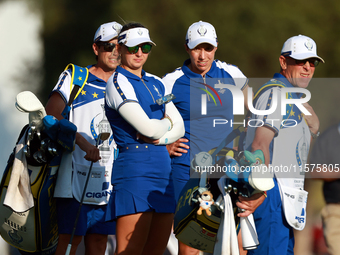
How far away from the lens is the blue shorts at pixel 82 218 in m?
4.84

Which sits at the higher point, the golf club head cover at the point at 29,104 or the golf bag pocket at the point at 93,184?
the golf club head cover at the point at 29,104

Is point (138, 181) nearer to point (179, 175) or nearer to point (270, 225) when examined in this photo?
point (270, 225)

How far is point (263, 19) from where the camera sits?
7.79 m

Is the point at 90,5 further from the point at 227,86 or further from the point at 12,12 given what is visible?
the point at 227,86

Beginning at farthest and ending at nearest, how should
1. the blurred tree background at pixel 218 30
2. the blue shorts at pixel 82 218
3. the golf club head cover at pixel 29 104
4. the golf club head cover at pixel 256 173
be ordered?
1. the blurred tree background at pixel 218 30
2. the blue shorts at pixel 82 218
3. the golf club head cover at pixel 29 104
4. the golf club head cover at pixel 256 173

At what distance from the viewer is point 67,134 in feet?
14.1

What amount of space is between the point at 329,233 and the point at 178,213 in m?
1.63

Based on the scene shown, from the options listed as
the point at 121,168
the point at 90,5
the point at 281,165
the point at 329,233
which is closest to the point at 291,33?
the point at 90,5

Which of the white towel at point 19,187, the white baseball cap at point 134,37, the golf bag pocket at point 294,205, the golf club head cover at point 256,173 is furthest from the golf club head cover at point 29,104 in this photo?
the golf bag pocket at point 294,205

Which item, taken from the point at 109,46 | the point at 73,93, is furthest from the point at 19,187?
the point at 109,46

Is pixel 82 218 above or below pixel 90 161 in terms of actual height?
below

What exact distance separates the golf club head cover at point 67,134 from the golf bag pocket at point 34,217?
0.79 feet

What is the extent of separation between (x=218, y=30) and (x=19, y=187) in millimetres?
3985

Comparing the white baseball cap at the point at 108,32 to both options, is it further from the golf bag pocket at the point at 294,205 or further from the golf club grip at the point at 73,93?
the golf bag pocket at the point at 294,205
